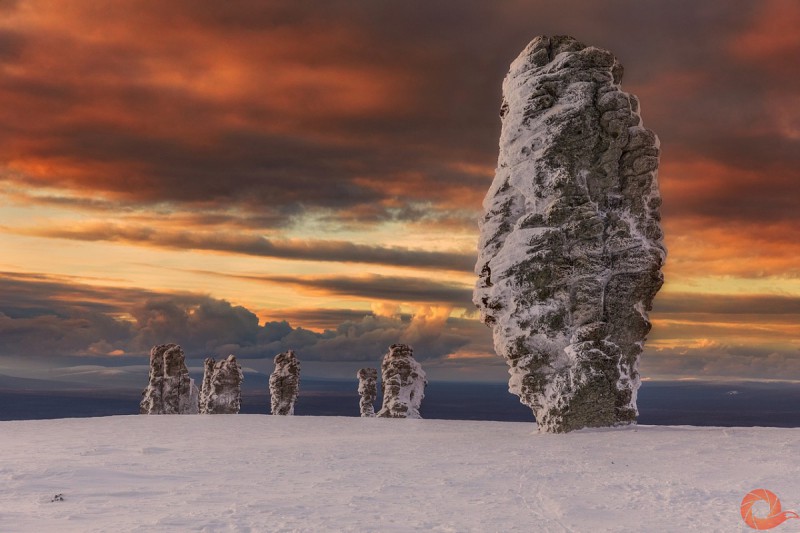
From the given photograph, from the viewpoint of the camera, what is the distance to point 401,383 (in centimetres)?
4244

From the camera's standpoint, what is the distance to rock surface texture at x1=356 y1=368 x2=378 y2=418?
1949 inches

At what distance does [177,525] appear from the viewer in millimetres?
9602

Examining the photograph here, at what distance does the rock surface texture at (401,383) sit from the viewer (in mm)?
42188

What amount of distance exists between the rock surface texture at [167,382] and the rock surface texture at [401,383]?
12.1 m

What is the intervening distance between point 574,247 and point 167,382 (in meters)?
31.4

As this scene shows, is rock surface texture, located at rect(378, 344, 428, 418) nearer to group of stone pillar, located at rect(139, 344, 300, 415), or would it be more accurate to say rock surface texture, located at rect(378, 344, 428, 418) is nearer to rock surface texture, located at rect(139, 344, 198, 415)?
group of stone pillar, located at rect(139, 344, 300, 415)

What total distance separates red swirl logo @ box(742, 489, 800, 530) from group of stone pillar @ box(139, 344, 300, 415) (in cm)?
3428

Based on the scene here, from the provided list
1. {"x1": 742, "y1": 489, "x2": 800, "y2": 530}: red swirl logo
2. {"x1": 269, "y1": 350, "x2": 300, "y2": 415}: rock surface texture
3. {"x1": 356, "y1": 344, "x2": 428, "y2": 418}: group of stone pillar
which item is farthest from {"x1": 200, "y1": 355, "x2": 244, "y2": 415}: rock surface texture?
{"x1": 742, "y1": 489, "x2": 800, "y2": 530}: red swirl logo

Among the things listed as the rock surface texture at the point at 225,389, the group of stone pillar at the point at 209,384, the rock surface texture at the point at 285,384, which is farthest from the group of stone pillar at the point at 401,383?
the rock surface texture at the point at 225,389

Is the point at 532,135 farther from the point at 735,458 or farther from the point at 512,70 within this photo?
the point at 735,458

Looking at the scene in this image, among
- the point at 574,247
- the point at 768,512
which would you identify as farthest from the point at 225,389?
the point at 768,512

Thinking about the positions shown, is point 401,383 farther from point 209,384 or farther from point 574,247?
point 574,247

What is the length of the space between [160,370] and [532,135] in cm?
3115

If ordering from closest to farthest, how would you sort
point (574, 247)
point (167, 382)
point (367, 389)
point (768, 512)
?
point (768, 512), point (574, 247), point (167, 382), point (367, 389)
